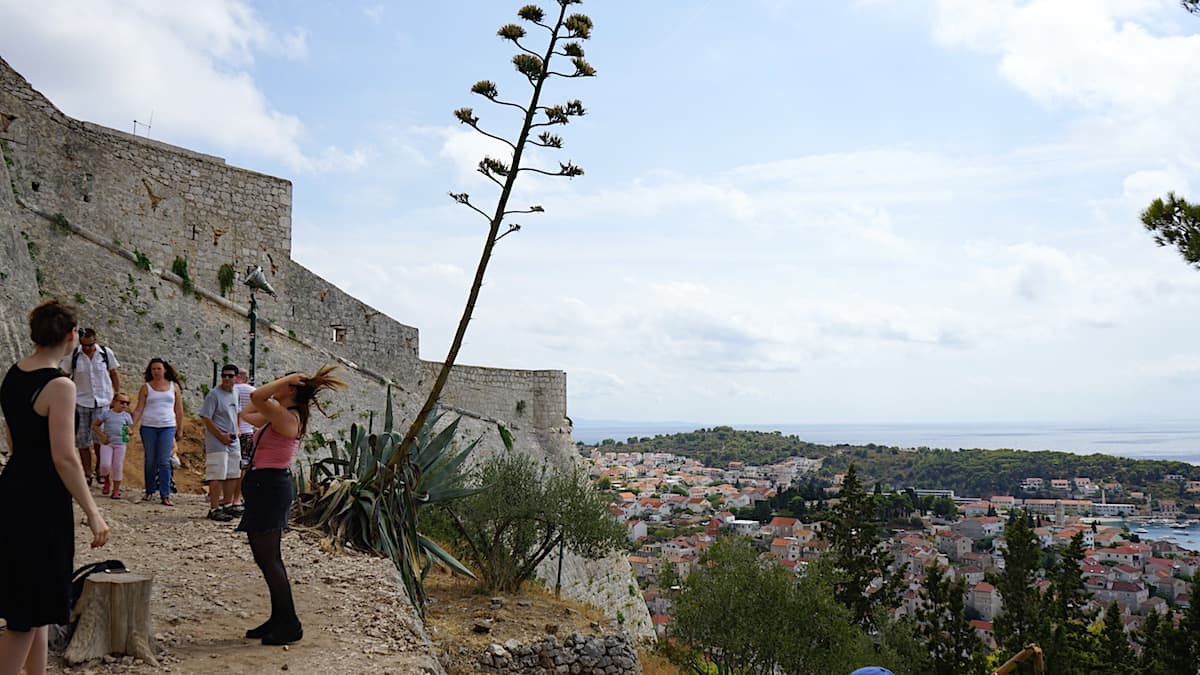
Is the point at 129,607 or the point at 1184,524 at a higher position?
the point at 129,607

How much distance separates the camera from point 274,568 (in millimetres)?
4594

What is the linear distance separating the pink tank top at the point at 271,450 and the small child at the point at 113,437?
4.56 m

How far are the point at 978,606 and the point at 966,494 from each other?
1073 inches

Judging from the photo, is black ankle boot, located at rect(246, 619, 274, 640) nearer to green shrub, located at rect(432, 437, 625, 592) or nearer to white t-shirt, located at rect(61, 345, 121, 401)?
white t-shirt, located at rect(61, 345, 121, 401)

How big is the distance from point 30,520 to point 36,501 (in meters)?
0.07

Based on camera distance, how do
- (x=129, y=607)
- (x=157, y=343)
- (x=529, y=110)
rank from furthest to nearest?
(x=157, y=343) < (x=529, y=110) < (x=129, y=607)

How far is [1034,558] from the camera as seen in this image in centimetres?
2288

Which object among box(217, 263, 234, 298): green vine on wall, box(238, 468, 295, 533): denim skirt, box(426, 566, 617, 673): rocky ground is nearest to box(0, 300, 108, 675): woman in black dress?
box(238, 468, 295, 533): denim skirt

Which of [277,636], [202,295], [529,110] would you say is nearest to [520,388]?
[202,295]

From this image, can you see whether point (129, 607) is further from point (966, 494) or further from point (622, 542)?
point (966, 494)

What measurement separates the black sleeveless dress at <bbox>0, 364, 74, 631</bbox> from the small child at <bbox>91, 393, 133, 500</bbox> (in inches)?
215

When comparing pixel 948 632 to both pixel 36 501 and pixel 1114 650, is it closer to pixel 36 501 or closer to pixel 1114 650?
pixel 1114 650

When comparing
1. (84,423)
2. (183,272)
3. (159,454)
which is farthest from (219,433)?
(183,272)

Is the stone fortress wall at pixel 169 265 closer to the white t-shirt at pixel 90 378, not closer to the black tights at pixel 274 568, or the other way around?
the white t-shirt at pixel 90 378
